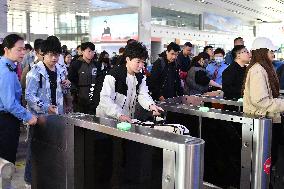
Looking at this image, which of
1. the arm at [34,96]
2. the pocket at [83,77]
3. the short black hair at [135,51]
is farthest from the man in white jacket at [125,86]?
the pocket at [83,77]

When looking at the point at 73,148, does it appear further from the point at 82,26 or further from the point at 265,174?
the point at 82,26

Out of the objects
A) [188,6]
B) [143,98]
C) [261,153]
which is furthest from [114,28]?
[261,153]

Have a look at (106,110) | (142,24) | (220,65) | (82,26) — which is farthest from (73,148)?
(82,26)

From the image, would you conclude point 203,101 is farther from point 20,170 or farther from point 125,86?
point 20,170

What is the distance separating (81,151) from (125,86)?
0.67 meters

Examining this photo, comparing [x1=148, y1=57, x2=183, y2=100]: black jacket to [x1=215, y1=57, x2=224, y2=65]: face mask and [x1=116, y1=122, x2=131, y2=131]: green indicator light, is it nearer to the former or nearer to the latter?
[x1=215, y1=57, x2=224, y2=65]: face mask

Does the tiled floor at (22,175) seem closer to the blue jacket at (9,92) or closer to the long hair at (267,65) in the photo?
the blue jacket at (9,92)

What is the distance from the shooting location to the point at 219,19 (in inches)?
939

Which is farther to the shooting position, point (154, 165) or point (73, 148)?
point (73, 148)

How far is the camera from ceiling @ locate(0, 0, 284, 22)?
1507 cm

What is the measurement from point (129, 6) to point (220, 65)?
10.1m

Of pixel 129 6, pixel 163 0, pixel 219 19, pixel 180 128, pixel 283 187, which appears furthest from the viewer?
pixel 219 19

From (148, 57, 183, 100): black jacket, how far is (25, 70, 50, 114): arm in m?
1.75

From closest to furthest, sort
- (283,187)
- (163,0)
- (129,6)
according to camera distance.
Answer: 1. (283,187)
2. (129,6)
3. (163,0)
